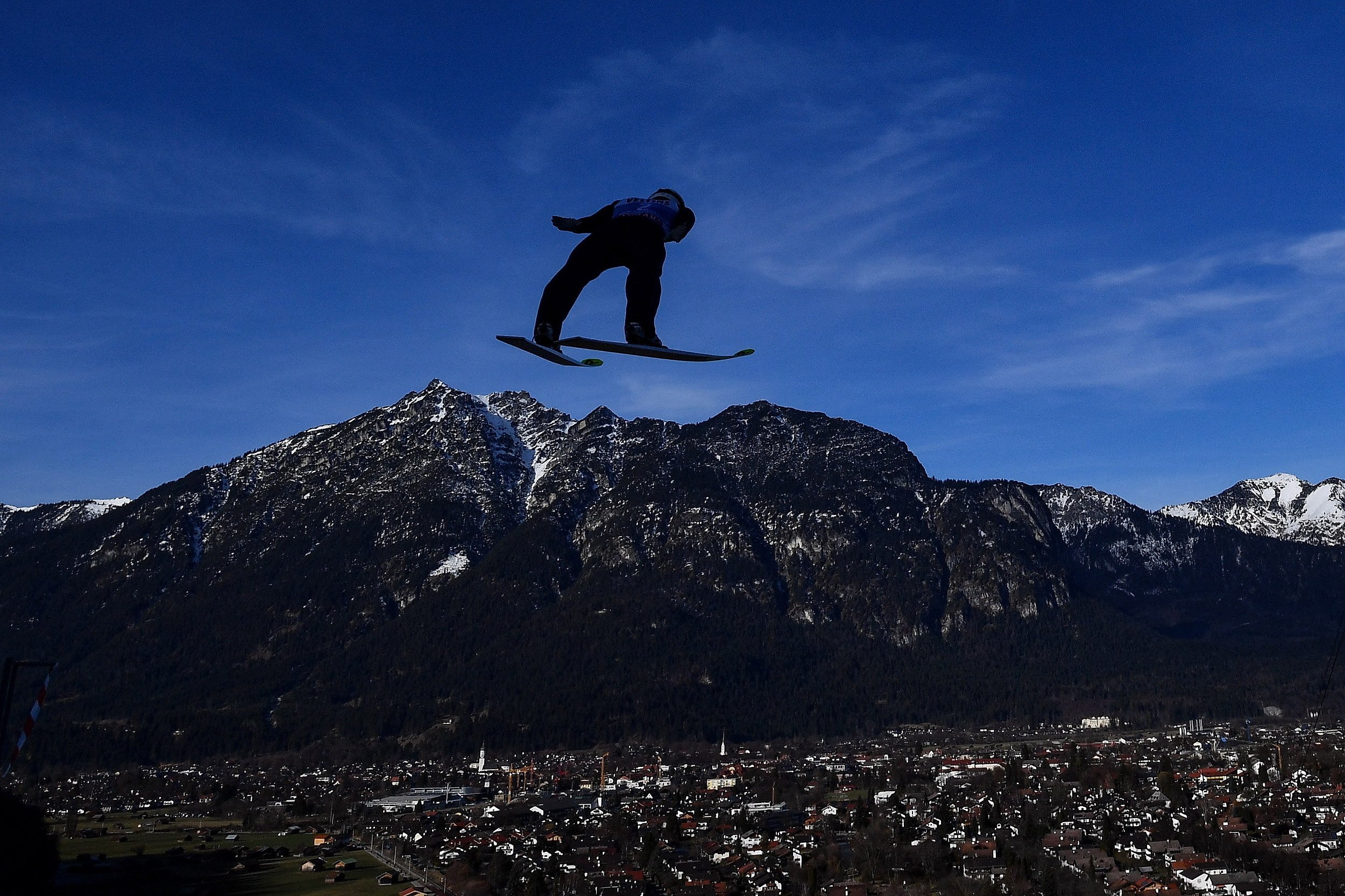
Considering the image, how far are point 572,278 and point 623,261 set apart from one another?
25.1 inches

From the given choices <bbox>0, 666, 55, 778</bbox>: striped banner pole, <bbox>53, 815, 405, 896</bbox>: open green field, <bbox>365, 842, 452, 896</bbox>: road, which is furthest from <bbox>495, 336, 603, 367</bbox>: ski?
<bbox>365, 842, 452, 896</bbox>: road

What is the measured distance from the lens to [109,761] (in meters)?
157

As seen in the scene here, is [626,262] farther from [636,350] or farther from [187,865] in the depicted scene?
[187,865]

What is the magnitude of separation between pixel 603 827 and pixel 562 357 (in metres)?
74.0

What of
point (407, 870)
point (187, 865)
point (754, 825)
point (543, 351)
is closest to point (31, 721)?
point (543, 351)

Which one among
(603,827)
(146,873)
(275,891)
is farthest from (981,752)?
(146,873)

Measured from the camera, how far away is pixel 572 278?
12.9 meters

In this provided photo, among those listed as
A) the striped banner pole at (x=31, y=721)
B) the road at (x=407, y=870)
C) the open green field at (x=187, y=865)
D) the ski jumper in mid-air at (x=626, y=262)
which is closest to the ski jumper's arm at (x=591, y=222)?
the ski jumper in mid-air at (x=626, y=262)

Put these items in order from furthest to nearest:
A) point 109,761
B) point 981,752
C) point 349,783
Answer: point 109,761, point 981,752, point 349,783

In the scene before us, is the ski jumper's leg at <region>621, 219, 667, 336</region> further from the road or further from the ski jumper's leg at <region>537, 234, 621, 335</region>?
the road

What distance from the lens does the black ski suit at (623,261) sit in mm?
12789

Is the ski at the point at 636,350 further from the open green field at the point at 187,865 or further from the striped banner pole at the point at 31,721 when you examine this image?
the open green field at the point at 187,865

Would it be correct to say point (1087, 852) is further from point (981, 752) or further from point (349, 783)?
point (349, 783)

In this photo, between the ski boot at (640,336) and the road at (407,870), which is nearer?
the ski boot at (640,336)
